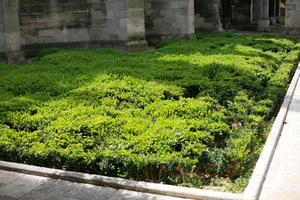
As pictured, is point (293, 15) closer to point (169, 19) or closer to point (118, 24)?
point (169, 19)

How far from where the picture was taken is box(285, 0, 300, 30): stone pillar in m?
23.4

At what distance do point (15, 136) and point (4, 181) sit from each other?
1075 millimetres

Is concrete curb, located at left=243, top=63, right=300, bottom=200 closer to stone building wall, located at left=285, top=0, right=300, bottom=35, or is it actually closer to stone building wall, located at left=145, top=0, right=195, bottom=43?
stone building wall, located at left=145, top=0, right=195, bottom=43

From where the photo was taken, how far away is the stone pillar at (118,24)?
626 inches

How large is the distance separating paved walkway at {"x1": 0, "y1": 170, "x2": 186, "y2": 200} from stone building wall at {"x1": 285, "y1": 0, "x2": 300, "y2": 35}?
837 inches

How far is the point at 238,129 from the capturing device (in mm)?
6750

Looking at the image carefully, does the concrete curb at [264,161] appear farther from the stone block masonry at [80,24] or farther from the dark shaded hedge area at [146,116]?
the stone block masonry at [80,24]

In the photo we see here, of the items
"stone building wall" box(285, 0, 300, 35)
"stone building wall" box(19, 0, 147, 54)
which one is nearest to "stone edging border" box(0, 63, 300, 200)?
"stone building wall" box(19, 0, 147, 54)

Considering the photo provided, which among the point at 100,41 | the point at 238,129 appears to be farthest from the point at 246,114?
the point at 100,41

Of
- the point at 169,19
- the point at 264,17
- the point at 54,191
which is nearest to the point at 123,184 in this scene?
the point at 54,191

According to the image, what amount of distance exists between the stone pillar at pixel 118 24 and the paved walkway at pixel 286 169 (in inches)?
388

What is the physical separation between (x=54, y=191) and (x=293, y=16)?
2167 centimetres

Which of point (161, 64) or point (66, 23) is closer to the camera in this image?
point (161, 64)

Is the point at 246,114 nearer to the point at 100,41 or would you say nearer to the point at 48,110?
the point at 48,110
